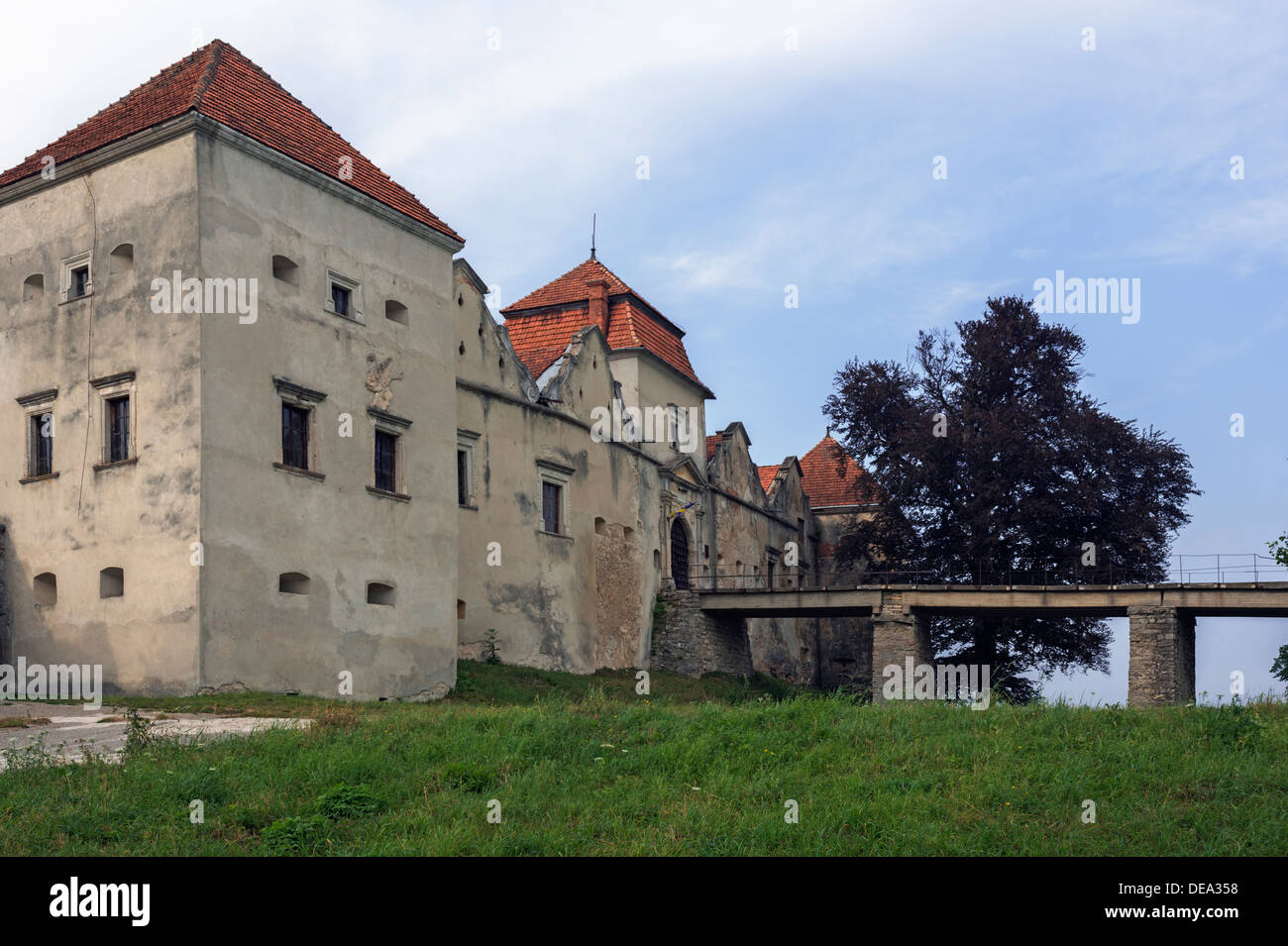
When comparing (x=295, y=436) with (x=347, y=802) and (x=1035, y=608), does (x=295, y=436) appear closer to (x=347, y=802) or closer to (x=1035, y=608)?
(x=347, y=802)

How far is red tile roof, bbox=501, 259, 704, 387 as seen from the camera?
3688 cm

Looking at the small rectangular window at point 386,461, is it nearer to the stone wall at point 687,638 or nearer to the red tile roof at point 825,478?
the stone wall at point 687,638

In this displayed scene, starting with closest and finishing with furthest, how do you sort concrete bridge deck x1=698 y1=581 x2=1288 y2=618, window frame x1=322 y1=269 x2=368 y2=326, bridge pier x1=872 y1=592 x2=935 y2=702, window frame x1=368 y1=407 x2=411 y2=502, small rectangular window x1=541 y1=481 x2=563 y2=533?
window frame x1=322 y1=269 x2=368 y2=326 → window frame x1=368 y1=407 x2=411 y2=502 → concrete bridge deck x1=698 y1=581 x2=1288 y2=618 → small rectangular window x1=541 y1=481 x2=563 y2=533 → bridge pier x1=872 y1=592 x2=935 y2=702

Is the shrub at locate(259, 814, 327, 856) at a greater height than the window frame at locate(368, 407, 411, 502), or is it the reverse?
the window frame at locate(368, 407, 411, 502)

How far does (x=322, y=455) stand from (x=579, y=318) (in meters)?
15.7

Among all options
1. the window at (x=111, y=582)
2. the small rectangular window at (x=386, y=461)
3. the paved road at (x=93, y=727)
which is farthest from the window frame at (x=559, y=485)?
the paved road at (x=93, y=727)

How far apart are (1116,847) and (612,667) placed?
76.8ft

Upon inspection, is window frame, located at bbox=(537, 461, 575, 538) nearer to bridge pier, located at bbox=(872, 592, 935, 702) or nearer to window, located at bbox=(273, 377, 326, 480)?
window, located at bbox=(273, 377, 326, 480)

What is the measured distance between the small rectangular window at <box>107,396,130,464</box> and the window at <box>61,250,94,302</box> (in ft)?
7.45

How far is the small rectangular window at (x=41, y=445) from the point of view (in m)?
23.0

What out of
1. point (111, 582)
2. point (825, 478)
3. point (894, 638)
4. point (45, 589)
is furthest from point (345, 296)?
point (825, 478)

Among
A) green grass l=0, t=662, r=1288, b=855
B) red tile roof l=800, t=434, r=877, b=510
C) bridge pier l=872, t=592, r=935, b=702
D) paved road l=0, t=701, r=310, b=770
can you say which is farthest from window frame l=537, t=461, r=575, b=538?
red tile roof l=800, t=434, r=877, b=510
